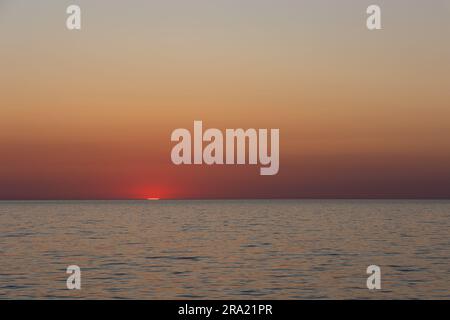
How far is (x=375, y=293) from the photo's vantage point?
3622cm

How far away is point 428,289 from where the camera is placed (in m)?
37.9

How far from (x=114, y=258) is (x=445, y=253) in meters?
28.5

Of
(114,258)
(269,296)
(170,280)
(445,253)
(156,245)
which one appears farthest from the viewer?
(156,245)

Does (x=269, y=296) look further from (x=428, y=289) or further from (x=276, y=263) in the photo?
(x=276, y=263)
